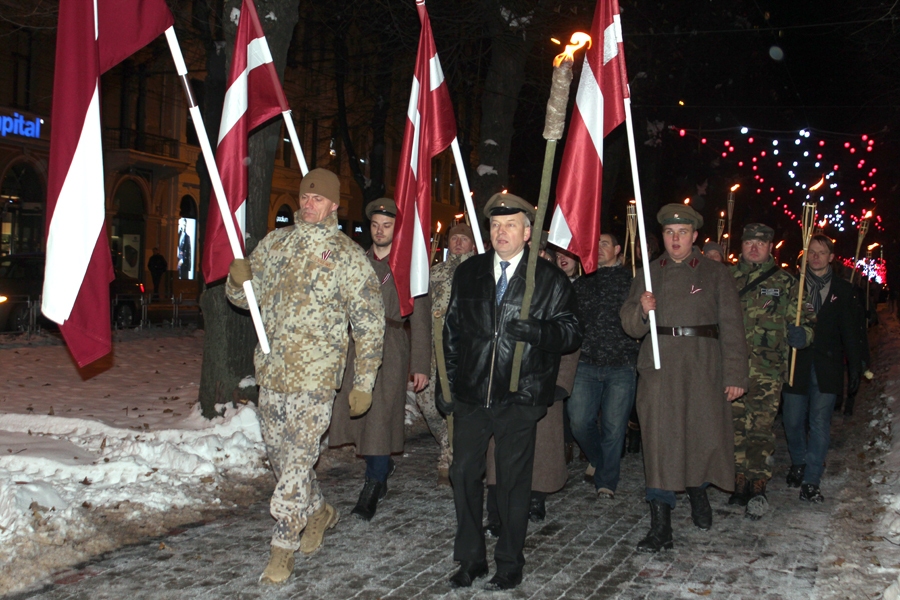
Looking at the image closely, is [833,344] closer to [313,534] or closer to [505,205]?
[505,205]

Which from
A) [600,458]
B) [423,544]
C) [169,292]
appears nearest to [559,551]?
[423,544]

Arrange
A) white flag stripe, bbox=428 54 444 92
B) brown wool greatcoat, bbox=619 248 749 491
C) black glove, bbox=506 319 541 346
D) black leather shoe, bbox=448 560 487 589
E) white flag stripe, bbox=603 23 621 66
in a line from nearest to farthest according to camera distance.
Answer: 1. black glove, bbox=506 319 541 346
2. black leather shoe, bbox=448 560 487 589
3. brown wool greatcoat, bbox=619 248 749 491
4. white flag stripe, bbox=603 23 621 66
5. white flag stripe, bbox=428 54 444 92

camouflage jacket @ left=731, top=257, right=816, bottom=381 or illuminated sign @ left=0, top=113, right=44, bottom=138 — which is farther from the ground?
illuminated sign @ left=0, top=113, right=44, bottom=138

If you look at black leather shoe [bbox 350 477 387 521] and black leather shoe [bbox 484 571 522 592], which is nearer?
black leather shoe [bbox 484 571 522 592]

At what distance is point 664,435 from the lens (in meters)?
6.54

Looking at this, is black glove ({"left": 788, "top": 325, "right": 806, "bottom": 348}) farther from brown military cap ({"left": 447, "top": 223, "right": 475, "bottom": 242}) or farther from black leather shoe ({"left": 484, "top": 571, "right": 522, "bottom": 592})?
black leather shoe ({"left": 484, "top": 571, "right": 522, "bottom": 592})

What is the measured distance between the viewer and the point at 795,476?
8.34 m

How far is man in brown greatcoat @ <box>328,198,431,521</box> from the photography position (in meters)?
6.94

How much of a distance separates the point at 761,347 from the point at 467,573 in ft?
12.0

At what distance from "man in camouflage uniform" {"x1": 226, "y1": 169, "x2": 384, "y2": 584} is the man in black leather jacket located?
1.88 ft

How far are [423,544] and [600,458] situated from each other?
95.8 inches

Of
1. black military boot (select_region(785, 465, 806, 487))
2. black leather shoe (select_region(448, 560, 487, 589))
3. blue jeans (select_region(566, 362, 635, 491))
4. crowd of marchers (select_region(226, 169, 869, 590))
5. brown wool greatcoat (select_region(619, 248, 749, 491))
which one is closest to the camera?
black leather shoe (select_region(448, 560, 487, 589))

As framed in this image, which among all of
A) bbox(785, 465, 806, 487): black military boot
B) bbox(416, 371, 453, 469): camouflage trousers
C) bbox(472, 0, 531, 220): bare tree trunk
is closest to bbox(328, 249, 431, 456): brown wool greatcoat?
bbox(416, 371, 453, 469): camouflage trousers

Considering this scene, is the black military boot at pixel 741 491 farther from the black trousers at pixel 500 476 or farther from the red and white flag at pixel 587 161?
the black trousers at pixel 500 476
